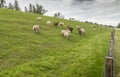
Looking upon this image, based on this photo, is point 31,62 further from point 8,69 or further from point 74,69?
point 74,69

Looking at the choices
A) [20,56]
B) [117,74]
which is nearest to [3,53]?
[20,56]

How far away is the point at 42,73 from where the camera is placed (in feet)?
52.6

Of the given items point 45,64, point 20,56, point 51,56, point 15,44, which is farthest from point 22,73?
point 15,44

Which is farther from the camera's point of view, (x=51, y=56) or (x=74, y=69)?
(x=51, y=56)

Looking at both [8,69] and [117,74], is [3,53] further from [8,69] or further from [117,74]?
[117,74]

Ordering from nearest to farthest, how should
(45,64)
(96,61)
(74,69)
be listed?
(74,69) → (45,64) → (96,61)

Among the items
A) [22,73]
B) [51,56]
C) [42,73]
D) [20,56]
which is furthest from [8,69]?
[51,56]

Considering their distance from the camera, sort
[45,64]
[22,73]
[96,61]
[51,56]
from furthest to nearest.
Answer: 1. [51,56]
2. [96,61]
3. [45,64]
4. [22,73]

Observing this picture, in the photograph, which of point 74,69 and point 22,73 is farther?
point 74,69

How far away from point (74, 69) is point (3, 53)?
7.20 m

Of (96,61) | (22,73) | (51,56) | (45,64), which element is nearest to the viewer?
(22,73)

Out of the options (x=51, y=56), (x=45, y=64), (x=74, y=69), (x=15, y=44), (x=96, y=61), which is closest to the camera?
(x=74, y=69)

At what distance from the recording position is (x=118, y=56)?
21953mm

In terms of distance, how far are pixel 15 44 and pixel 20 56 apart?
5284 mm
